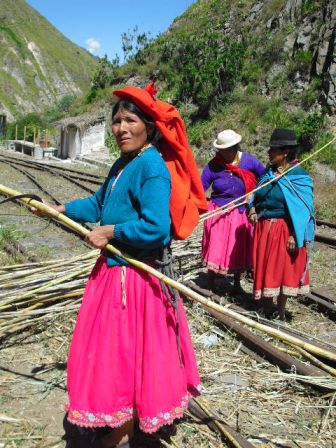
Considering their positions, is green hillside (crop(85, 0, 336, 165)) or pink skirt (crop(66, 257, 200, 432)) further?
green hillside (crop(85, 0, 336, 165))

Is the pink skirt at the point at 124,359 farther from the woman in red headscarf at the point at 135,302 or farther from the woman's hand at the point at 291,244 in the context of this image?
the woman's hand at the point at 291,244

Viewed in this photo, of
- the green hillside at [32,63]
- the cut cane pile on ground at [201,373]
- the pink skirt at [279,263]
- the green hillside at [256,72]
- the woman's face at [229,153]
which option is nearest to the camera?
the cut cane pile on ground at [201,373]

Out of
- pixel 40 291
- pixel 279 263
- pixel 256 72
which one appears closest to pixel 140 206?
pixel 40 291

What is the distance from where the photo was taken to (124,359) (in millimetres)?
2219

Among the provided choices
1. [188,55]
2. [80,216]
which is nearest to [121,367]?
[80,216]

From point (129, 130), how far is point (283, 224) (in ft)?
7.82

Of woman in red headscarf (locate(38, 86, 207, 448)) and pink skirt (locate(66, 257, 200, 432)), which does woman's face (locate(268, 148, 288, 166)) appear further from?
pink skirt (locate(66, 257, 200, 432))

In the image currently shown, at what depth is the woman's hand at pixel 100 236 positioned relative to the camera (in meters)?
2.15

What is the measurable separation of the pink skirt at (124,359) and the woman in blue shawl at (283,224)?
2.13 metres

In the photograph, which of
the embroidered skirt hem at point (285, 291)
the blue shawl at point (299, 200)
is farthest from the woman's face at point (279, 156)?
the embroidered skirt hem at point (285, 291)

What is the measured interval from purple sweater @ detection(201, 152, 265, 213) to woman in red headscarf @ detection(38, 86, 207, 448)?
2.60 meters

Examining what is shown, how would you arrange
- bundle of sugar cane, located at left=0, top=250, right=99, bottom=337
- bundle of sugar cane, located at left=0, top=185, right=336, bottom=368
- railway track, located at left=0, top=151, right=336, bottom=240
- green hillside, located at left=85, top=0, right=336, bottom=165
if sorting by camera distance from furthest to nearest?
green hillside, located at left=85, top=0, right=336, bottom=165, railway track, located at left=0, top=151, right=336, bottom=240, bundle of sugar cane, located at left=0, top=250, right=99, bottom=337, bundle of sugar cane, located at left=0, top=185, right=336, bottom=368

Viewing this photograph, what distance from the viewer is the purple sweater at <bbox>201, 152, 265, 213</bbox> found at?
4883 millimetres

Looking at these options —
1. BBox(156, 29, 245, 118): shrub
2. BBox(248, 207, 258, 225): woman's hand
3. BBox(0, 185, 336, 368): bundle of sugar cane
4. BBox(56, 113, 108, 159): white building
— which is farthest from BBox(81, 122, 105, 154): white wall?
BBox(0, 185, 336, 368): bundle of sugar cane
